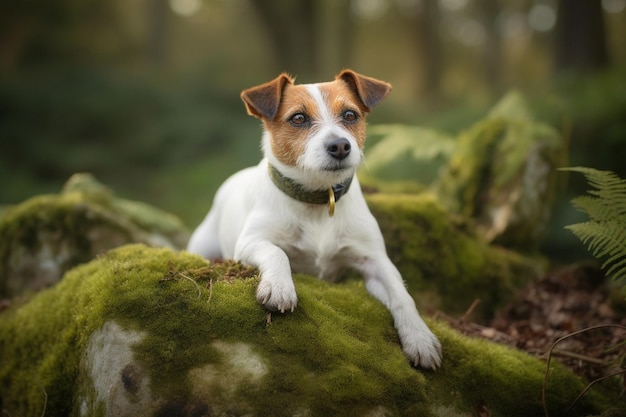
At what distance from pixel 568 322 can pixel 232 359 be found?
3739 mm

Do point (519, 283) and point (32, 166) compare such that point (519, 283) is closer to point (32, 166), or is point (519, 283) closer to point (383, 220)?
point (383, 220)

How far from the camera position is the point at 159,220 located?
710 centimetres

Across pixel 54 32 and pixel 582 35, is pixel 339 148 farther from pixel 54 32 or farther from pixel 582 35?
pixel 54 32

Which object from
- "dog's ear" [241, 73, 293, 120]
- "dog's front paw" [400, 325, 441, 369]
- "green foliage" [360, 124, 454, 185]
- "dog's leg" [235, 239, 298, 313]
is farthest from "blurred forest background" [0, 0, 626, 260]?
"dog's leg" [235, 239, 298, 313]

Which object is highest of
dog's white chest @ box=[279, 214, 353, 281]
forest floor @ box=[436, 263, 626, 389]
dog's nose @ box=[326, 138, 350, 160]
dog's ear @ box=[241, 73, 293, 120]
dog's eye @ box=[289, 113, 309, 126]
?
dog's ear @ box=[241, 73, 293, 120]

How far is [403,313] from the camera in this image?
12.5 ft

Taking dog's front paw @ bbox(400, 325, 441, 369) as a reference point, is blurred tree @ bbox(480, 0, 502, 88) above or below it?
above

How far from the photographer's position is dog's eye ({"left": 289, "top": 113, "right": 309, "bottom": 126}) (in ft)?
14.1

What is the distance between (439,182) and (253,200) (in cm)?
393

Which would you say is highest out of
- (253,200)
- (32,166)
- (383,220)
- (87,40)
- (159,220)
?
(87,40)

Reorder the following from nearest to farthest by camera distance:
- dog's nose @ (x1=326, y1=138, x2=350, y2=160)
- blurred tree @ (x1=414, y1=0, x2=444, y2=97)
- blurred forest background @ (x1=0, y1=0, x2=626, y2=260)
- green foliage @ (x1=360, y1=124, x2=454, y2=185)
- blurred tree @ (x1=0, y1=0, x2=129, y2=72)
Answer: dog's nose @ (x1=326, y1=138, x2=350, y2=160), green foliage @ (x1=360, y1=124, x2=454, y2=185), blurred forest background @ (x1=0, y1=0, x2=626, y2=260), blurred tree @ (x1=0, y1=0, x2=129, y2=72), blurred tree @ (x1=414, y1=0, x2=444, y2=97)

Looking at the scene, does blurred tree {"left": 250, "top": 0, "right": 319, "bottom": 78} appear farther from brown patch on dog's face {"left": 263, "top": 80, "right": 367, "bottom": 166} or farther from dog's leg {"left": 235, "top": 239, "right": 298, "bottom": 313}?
dog's leg {"left": 235, "top": 239, "right": 298, "bottom": 313}

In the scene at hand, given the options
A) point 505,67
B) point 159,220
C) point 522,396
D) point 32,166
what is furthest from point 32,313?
point 505,67

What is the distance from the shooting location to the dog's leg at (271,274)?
3.38 meters
